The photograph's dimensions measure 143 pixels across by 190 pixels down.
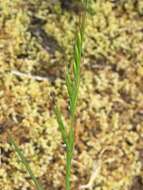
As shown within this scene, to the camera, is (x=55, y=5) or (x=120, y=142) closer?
(x=120, y=142)

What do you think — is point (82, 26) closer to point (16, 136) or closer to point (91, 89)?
point (16, 136)

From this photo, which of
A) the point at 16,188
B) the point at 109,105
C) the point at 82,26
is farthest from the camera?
the point at 109,105

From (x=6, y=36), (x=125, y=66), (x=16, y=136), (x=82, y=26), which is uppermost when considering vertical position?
(x=82, y=26)

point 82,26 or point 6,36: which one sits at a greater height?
point 82,26

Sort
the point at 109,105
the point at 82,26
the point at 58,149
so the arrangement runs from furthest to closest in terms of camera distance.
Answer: the point at 109,105 < the point at 58,149 < the point at 82,26

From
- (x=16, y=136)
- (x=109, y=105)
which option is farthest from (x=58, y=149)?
(x=109, y=105)

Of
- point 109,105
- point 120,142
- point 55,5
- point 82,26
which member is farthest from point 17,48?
point 82,26

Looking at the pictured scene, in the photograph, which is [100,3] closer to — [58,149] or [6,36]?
[6,36]
